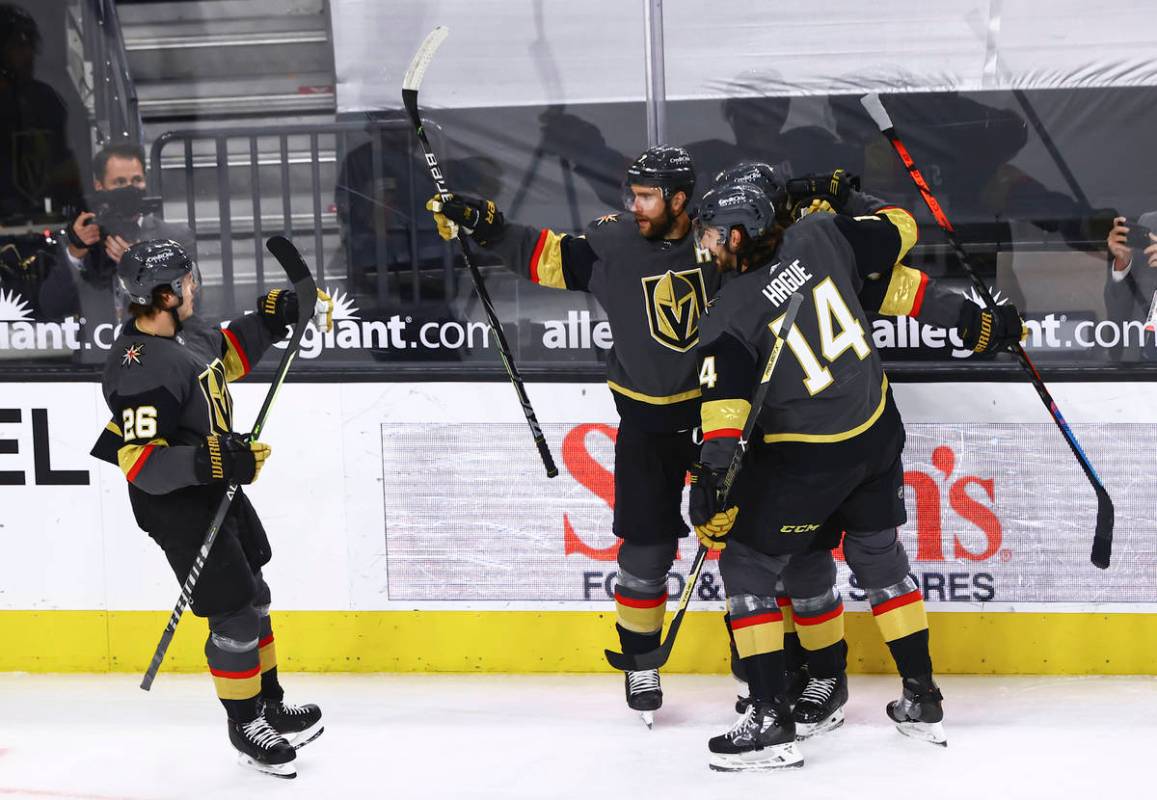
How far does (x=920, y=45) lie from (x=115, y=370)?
2111mm

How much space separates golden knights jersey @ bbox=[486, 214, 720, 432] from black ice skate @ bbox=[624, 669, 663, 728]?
61 cm

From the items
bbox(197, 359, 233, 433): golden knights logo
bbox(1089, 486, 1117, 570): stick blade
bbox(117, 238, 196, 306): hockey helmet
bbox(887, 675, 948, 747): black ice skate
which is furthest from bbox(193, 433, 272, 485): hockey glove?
bbox(1089, 486, 1117, 570): stick blade

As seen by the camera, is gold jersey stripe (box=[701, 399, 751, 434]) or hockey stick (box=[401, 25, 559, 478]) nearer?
gold jersey stripe (box=[701, 399, 751, 434])

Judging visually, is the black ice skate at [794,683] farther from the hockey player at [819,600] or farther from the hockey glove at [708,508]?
the hockey glove at [708,508]

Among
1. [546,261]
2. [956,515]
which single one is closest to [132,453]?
[546,261]

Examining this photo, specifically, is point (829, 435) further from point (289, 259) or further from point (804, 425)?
point (289, 259)

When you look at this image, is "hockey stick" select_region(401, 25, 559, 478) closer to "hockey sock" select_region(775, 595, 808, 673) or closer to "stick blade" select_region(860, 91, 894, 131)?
"hockey sock" select_region(775, 595, 808, 673)

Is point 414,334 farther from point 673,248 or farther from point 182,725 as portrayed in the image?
point 182,725

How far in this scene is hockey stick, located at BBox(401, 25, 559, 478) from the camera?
325 centimetres

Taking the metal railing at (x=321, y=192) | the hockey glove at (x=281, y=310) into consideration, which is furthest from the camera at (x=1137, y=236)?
the hockey glove at (x=281, y=310)

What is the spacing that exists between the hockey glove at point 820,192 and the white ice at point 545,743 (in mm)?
1224

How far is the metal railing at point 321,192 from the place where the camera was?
3.68 meters

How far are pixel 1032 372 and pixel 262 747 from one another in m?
1.98

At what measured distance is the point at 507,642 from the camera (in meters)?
3.70
